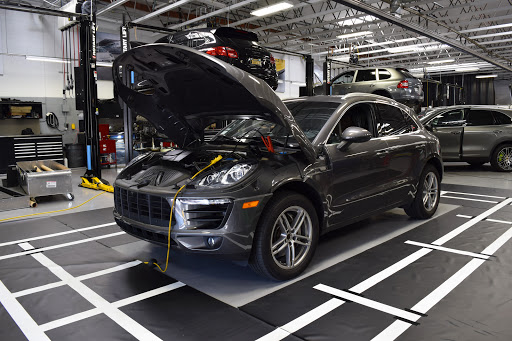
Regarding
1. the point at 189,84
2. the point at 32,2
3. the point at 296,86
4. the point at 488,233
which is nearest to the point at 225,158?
the point at 189,84

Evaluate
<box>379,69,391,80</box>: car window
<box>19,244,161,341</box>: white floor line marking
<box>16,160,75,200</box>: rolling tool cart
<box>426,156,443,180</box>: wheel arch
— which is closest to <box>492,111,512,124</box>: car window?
<box>379,69,391,80</box>: car window

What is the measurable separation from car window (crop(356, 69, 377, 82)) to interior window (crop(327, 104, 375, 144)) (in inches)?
311

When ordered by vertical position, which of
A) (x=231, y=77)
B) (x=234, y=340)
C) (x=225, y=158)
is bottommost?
(x=234, y=340)

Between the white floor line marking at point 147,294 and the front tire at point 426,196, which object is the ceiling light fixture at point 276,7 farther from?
the white floor line marking at point 147,294

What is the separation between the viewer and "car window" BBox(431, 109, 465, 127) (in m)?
9.50

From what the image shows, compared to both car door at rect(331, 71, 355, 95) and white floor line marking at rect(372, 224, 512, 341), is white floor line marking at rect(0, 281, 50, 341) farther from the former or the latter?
car door at rect(331, 71, 355, 95)

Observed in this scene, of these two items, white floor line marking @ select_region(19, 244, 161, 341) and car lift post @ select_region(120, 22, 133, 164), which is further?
car lift post @ select_region(120, 22, 133, 164)

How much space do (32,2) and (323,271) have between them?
555 inches

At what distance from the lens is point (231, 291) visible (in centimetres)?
291

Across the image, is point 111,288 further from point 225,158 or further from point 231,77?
point 231,77

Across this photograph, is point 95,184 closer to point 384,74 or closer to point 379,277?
point 379,277

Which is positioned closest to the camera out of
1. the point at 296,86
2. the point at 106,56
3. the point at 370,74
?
the point at 370,74

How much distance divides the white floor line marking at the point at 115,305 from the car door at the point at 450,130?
8.18m

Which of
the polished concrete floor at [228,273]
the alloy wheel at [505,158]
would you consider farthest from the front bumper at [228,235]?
the alloy wheel at [505,158]
